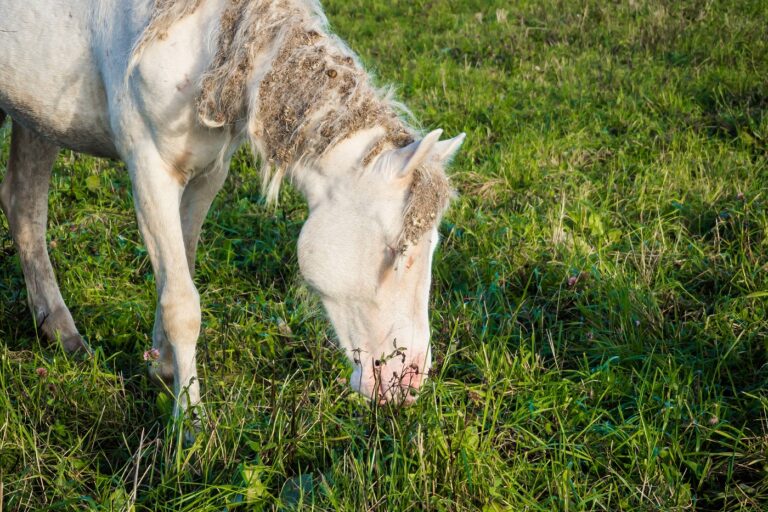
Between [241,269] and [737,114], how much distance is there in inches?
152

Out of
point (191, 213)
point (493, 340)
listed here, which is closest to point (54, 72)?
point (191, 213)

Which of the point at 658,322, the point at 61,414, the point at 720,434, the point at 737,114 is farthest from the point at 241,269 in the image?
the point at 737,114

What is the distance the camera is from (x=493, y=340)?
10.4 ft

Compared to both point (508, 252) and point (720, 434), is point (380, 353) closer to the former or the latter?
point (720, 434)

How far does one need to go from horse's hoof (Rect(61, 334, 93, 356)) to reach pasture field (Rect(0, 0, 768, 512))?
0.27ft

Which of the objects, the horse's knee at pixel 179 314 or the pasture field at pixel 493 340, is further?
the horse's knee at pixel 179 314

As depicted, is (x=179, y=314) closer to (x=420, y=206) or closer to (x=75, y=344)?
(x=75, y=344)

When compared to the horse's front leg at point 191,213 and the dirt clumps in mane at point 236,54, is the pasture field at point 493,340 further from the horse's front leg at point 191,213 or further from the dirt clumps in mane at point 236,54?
the dirt clumps in mane at point 236,54

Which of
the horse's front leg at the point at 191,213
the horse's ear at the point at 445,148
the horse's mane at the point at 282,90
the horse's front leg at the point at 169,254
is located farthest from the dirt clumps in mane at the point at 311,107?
the horse's front leg at the point at 191,213

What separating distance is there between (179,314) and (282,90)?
951mm

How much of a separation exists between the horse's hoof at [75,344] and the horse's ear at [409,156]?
6.12ft

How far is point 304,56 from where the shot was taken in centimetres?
262

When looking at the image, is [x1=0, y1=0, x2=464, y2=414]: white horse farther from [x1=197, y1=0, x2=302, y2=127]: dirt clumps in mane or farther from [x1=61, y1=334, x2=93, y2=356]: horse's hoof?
[x1=61, y1=334, x2=93, y2=356]: horse's hoof

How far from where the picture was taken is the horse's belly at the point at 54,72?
3025mm
